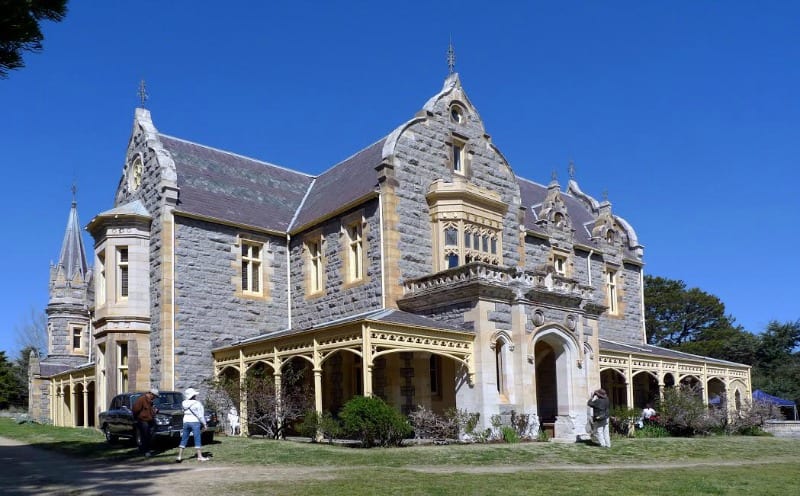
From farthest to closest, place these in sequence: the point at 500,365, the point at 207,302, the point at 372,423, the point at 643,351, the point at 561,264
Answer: the point at 561,264 < the point at 643,351 < the point at 207,302 < the point at 500,365 < the point at 372,423

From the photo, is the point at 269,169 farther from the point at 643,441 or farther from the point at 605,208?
the point at 643,441

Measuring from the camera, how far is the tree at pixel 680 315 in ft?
214

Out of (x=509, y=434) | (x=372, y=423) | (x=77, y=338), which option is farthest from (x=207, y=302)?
(x=77, y=338)

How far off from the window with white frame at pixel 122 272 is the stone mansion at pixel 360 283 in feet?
0.27

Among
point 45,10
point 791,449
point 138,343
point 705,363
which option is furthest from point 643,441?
point 45,10

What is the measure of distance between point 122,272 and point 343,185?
8.81m

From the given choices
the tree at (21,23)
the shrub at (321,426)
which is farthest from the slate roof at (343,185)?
the tree at (21,23)

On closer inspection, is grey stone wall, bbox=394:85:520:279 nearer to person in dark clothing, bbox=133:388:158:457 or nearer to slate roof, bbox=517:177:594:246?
slate roof, bbox=517:177:594:246

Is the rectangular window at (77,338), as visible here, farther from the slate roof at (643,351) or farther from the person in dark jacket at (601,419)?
the person in dark jacket at (601,419)

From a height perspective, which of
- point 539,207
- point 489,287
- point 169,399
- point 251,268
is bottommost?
point 169,399

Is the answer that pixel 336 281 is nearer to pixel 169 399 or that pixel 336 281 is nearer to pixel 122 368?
pixel 122 368

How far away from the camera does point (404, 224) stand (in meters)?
26.5

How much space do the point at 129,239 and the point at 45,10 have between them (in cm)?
1794

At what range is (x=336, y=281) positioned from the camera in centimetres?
2830
